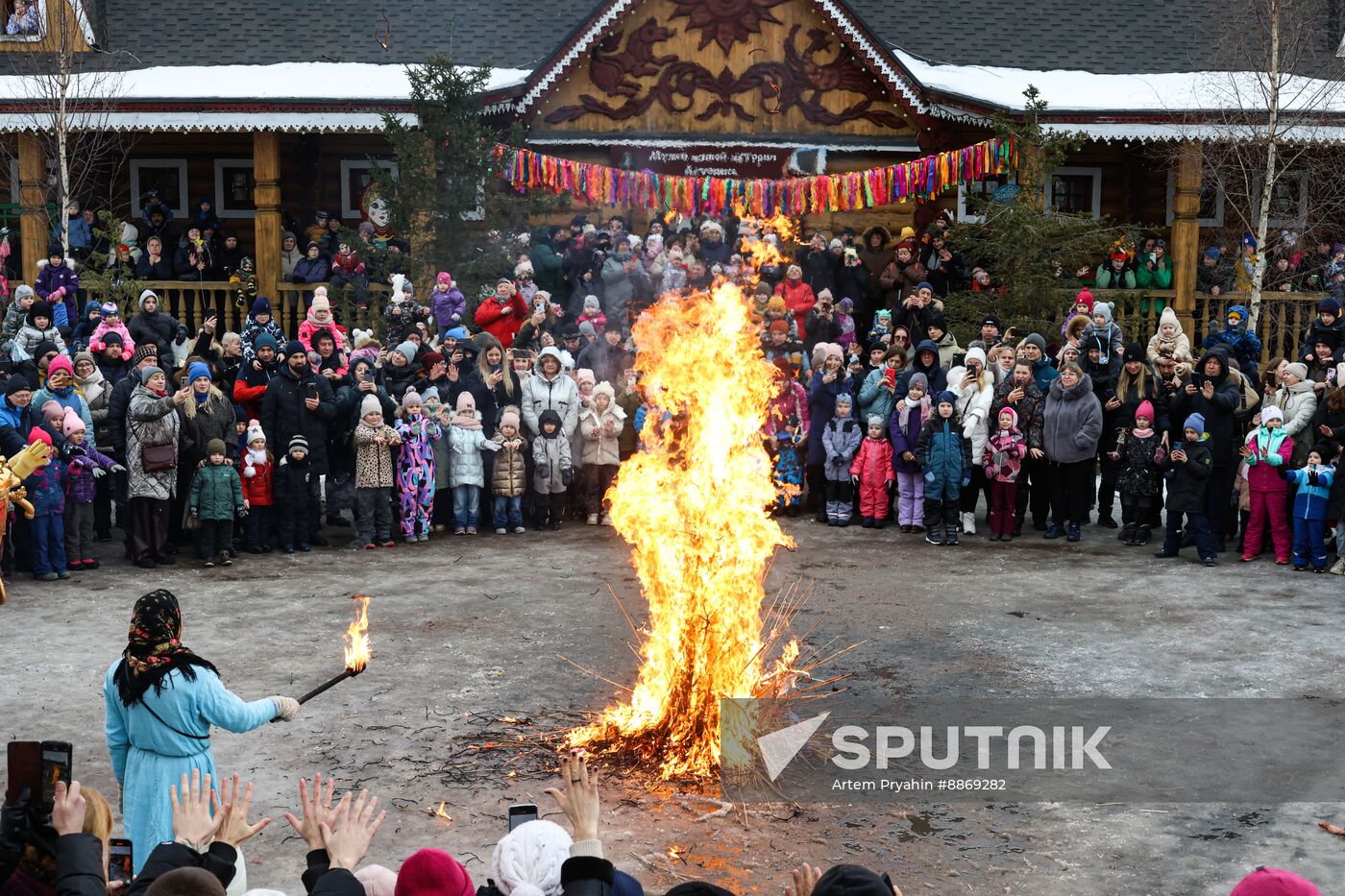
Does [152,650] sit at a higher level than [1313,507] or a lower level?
higher

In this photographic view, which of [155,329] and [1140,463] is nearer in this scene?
[1140,463]

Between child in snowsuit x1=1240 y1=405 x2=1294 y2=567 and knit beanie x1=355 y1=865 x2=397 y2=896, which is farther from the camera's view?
child in snowsuit x1=1240 y1=405 x2=1294 y2=567

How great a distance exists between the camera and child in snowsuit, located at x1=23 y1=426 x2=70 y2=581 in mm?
12297

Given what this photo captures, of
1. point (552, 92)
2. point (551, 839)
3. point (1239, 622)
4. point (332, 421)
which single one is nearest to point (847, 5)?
point (552, 92)

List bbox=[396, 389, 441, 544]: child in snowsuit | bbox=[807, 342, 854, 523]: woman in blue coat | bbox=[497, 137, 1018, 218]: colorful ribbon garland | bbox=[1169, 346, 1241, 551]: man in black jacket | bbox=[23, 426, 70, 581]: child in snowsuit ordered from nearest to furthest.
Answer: bbox=[23, 426, 70, 581]: child in snowsuit, bbox=[1169, 346, 1241, 551]: man in black jacket, bbox=[396, 389, 441, 544]: child in snowsuit, bbox=[807, 342, 854, 523]: woman in blue coat, bbox=[497, 137, 1018, 218]: colorful ribbon garland

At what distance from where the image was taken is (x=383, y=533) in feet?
45.5

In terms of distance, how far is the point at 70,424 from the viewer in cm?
1265

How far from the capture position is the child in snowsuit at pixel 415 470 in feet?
45.7

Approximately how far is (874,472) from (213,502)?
631 centimetres

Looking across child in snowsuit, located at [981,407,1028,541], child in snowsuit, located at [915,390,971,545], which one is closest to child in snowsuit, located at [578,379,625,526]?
child in snowsuit, located at [915,390,971,545]

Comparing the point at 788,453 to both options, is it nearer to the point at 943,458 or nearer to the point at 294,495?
the point at 943,458

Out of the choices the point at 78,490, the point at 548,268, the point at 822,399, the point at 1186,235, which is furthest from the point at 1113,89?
the point at 78,490

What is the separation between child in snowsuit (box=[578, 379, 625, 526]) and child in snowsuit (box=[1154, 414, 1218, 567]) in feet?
17.6

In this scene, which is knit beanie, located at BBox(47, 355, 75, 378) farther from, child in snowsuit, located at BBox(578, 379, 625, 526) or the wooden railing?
the wooden railing
